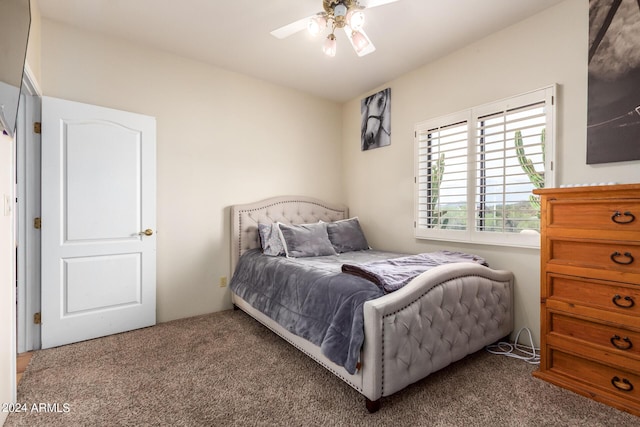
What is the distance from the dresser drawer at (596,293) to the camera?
5.29 ft

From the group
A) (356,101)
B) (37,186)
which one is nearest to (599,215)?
(356,101)

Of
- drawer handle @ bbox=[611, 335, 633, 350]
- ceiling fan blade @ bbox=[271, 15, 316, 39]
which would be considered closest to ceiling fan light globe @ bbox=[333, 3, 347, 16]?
ceiling fan blade @ bbox=[271, 15, 316, 39]

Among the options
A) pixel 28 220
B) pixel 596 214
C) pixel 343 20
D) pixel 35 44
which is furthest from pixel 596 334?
pixel 35 44

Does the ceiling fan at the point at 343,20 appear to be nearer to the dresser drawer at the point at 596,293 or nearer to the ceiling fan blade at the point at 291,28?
the ceiling fan blade at the point at 291,28

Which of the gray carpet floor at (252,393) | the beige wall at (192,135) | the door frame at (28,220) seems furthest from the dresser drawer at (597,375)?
the door frame at (28,220)

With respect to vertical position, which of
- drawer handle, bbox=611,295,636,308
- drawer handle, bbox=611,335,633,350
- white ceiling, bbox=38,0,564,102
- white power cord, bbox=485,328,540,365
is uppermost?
white ceiling, bbox=38,0,564,102

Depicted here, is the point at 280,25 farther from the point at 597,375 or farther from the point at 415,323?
the point at 597,375

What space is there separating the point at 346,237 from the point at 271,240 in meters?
0.84

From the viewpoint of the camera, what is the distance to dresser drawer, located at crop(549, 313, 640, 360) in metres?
1.61

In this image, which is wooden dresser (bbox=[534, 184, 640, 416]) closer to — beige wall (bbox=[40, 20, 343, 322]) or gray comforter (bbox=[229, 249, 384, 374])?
gray comforter (bbox=[229, 249, 384, 374])

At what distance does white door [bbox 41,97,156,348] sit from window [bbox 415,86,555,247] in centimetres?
262

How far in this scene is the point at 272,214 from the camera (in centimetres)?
354

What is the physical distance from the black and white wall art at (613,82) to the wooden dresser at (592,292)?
1.55ft

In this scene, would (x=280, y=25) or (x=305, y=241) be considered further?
(x=305, y=241)
